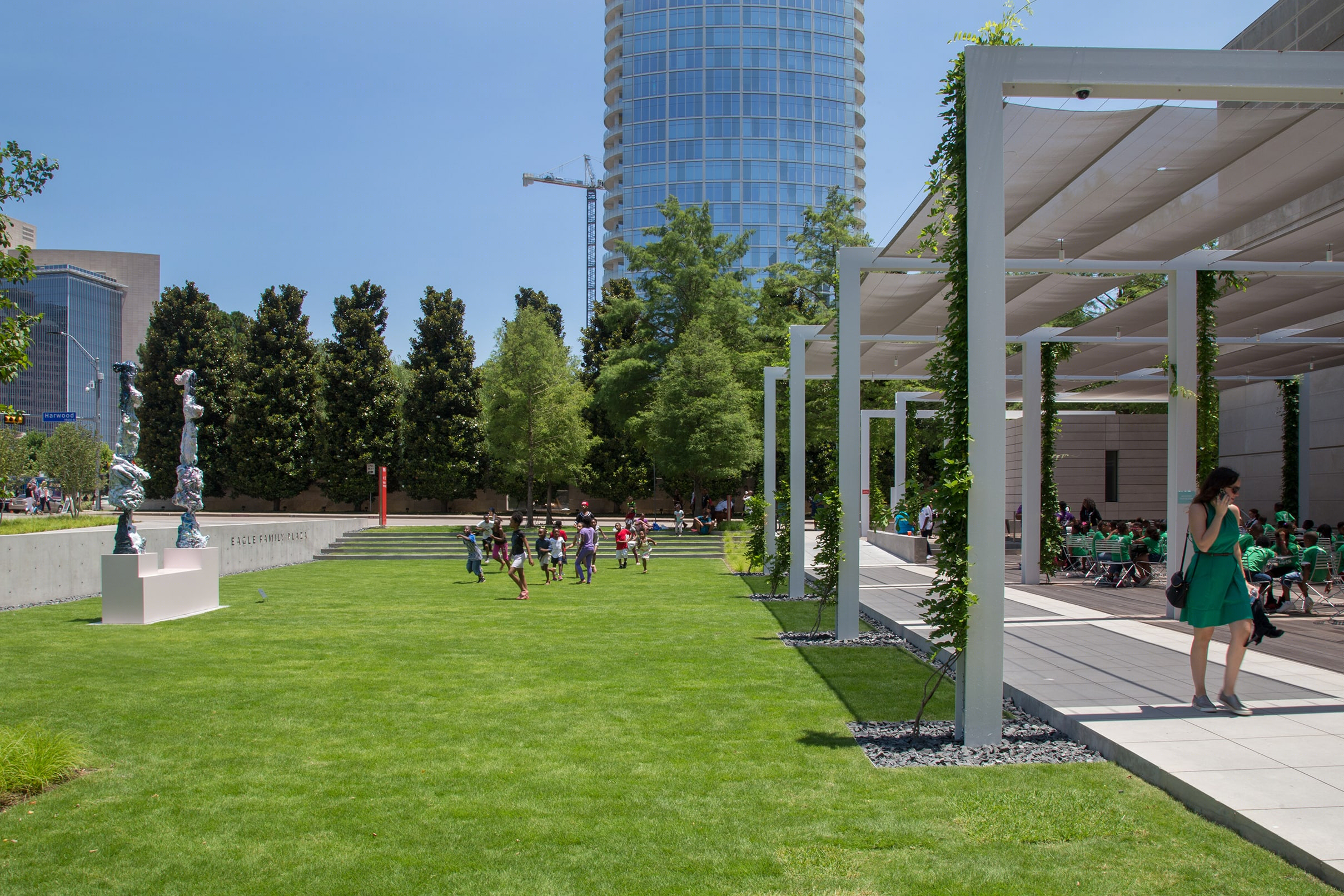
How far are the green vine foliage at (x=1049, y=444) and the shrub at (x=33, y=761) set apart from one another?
1434 cm

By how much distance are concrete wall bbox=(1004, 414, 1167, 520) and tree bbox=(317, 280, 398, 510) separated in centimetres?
2948

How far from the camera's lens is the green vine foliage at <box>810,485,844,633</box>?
10180 mm

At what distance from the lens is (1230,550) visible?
5996mm

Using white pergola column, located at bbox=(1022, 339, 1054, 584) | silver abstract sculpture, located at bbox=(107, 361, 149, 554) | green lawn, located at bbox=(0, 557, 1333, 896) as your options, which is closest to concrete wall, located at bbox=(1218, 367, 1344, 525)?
white pergola column, located at bbox=(1022, 339, 1054, 584)

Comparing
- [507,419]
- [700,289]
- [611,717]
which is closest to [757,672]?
[611,717]

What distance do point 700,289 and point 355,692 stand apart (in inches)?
1412

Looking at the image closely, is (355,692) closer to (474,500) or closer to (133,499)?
(133,499)

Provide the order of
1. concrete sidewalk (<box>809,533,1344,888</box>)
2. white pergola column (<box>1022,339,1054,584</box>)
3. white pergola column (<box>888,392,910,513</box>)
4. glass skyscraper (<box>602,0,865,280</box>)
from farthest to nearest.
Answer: glass skyscraper (<box>602,0,865,280</box>)
white pergola column (<box>888,392,910,513</box>)
white pergola column (<box>1022,339,1054,584</box>)
concrete sidewalk (<box>809,533,1344,888</box>)

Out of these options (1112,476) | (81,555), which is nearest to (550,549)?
(81,555)

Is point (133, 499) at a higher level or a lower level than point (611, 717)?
higher

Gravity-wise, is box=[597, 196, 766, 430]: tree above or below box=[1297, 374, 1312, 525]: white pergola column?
above

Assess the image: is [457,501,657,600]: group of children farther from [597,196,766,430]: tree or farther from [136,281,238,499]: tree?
[136,281,238,499]: tree

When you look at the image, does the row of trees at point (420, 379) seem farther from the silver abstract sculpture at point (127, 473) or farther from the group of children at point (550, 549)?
the silver abstract sculpture at point (127, 473)

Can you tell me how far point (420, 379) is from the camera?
43.6 metres
